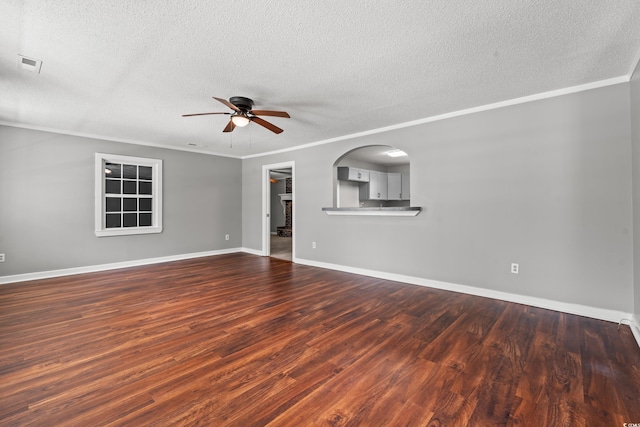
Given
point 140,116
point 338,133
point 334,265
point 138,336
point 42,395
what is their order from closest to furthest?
point 42,395 < point 138,336 < point 140,116 < point 338,133 < point 334,265

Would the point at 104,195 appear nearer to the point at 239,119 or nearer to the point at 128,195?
the point at 128,195


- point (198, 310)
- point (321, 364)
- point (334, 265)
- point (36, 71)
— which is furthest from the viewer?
point (334, 265)

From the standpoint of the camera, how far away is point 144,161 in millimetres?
5520

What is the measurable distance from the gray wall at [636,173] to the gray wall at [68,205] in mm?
6634

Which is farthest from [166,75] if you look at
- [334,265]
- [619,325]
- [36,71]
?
[619,325]

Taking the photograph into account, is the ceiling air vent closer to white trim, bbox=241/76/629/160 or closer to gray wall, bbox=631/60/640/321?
white trim, bbox=241/76/629/160

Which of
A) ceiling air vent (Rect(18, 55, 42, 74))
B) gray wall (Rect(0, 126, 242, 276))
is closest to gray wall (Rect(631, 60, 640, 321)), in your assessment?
ceiling air vent (Rect(18, 55, 42, 74))

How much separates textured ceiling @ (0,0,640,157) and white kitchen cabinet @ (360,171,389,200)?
3796mm

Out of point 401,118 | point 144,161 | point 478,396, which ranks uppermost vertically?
point 401,118

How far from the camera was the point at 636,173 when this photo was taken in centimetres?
250

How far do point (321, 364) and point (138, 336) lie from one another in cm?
164

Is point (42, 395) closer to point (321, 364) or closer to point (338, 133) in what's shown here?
point (321, 364)

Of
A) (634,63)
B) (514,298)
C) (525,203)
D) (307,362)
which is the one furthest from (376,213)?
(634,63)

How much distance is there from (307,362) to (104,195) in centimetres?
504
